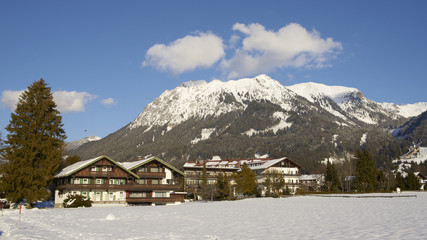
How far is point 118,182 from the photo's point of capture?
69.0m

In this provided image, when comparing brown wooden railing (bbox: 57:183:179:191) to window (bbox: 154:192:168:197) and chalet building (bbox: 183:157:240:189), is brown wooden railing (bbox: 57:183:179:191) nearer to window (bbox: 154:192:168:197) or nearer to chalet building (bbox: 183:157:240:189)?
window (bbox: 154:192:168:197)

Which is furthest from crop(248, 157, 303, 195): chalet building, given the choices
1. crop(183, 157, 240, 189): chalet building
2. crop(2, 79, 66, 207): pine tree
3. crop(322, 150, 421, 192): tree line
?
crop(2, 79, 66, 207): pine tree

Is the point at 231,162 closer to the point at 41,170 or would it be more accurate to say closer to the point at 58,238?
the point at 41,170

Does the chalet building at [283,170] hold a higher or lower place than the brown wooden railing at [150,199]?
higher

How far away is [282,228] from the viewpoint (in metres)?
22.8

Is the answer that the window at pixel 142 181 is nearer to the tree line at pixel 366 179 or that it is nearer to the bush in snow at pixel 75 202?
the bush in snow at pixel 75 202

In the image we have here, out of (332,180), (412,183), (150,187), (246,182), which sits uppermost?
(246,182)

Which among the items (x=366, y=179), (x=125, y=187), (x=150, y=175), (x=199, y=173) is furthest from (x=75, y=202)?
(x=366, y=179)

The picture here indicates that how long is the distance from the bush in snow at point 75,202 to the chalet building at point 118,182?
3.41 m

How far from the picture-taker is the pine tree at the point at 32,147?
48.5 metres

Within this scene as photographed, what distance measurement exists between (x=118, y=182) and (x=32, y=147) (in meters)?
21.8

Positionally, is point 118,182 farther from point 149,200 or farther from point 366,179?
point 366,179

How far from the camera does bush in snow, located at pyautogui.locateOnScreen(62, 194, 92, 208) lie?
57719 millimetres

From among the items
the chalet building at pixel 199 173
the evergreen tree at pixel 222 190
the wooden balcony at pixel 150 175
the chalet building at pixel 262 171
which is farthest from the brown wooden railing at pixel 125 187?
the chalet building at pixel 262 171
